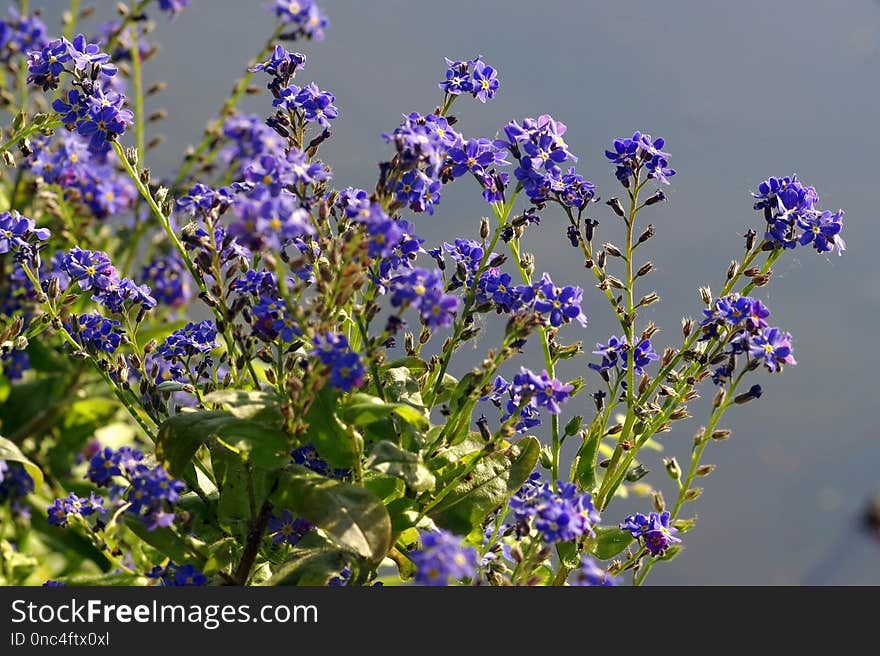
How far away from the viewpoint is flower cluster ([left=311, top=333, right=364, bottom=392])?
1.88 meters

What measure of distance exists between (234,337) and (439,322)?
1.98ft

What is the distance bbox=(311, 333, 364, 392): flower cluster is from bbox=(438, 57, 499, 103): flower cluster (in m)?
0.85

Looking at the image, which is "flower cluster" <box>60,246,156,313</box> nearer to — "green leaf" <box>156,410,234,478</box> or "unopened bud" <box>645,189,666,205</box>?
"green leaf" <box>156,410,234,478</box>

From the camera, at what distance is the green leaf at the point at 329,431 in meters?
2.11

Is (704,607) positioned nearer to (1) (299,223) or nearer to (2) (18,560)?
(1) (299,223)

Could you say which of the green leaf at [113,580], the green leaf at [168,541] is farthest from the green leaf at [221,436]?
the green leaf at [113,580]

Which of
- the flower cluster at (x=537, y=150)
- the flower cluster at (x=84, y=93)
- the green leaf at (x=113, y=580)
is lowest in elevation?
the green leaf at (x=113, y=580)

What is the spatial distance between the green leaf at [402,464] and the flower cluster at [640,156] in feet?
3.10

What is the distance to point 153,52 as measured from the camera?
3436 millimetres

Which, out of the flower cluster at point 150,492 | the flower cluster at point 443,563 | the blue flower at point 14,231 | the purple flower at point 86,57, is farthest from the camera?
the blue flower at point 14,231

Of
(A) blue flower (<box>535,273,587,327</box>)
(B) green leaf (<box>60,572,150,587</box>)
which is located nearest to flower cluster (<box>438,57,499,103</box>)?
(A) blue flower (<box>535,273,587,327</box>)

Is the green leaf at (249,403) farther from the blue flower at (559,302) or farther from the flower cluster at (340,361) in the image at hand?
the blue flower at (559,302)

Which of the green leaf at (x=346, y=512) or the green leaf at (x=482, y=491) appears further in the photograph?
the green leaf at (x=482, y=491)

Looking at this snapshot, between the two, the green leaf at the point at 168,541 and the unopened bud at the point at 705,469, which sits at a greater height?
the unopened bud at the point at 705,469
